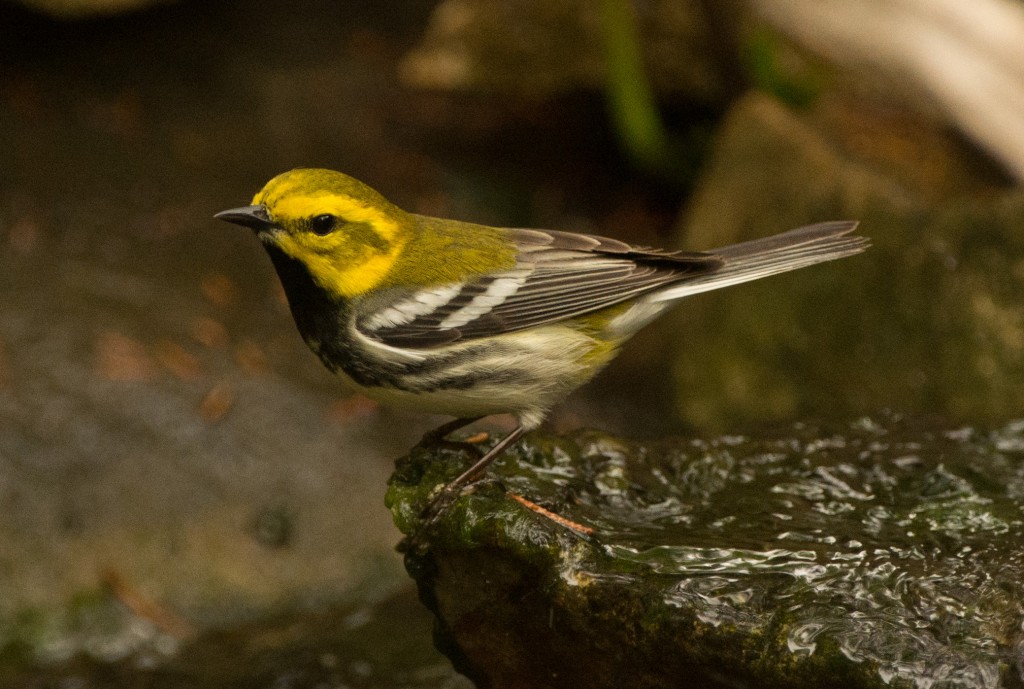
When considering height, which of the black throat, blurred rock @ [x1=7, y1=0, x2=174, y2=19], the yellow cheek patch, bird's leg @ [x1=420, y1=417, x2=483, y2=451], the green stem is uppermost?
blurred rock @ [x1=7, y1=0, x2=174, y2=19]

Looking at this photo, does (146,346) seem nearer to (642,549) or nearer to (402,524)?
(402,524)

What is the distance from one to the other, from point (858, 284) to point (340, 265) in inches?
148

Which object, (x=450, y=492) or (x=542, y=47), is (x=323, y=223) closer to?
(x=450, y=492)

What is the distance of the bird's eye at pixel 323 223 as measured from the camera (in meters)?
3.78

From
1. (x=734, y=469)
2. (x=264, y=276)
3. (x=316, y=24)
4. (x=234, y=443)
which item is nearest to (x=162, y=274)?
(x=264, y=276)

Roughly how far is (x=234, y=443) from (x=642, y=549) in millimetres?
3477

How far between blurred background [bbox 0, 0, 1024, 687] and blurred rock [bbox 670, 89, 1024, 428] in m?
0.02

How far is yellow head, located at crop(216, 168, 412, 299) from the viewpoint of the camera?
3.74 metres

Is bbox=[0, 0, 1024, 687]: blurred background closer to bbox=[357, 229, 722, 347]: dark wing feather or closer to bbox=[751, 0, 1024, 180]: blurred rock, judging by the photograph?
bbox=[751, 0, 1024, 180]: blurred rock

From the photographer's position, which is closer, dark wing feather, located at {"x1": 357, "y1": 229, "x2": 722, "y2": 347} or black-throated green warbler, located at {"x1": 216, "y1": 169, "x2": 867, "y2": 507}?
black-throated green warbler, located at {"x1": 216, "y1": 169, "x2": 867, "y2": 507}

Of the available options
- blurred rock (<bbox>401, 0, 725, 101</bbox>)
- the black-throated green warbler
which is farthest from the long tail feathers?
blurred rock (<bbox>401, 0, 725, 101</bbox>)

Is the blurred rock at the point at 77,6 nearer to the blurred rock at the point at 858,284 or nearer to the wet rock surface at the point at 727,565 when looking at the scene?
the blurred rock at the point at 858,284

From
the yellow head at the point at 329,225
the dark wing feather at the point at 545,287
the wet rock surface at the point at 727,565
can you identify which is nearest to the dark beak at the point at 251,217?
the yellow head at the point at 329,225

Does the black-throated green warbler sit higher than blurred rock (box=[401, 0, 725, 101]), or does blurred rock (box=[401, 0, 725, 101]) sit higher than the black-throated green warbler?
blurred rock (box=[401, 0, 725, 101])
